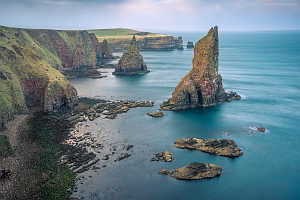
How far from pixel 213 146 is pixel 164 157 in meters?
13.6

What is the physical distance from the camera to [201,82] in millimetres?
108750

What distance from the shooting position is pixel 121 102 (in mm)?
115312

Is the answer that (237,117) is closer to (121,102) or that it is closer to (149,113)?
(149,113)

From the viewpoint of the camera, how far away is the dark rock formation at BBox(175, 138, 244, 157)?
236ft

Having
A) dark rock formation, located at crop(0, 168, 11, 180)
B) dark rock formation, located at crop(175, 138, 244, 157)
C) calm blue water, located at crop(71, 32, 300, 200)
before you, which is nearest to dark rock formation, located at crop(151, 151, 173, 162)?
calm blue water, located at crop(71, 32, 300, 200)

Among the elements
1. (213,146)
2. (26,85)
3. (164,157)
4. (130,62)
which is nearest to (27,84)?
(26,85)

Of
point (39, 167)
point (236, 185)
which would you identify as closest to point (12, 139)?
point (39, 167)

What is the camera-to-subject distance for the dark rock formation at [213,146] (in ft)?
236

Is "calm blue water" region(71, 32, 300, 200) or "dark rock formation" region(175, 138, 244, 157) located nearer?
"calm blue water" region(71, 32, 300, 200)

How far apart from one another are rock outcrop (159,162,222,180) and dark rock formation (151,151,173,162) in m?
5.22

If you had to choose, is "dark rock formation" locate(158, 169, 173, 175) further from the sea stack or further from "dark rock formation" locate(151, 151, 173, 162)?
the sea stack

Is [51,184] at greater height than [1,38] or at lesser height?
lesser

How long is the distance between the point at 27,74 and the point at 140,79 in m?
70.4

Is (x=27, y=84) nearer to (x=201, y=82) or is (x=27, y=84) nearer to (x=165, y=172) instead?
(x=201, y=82)
